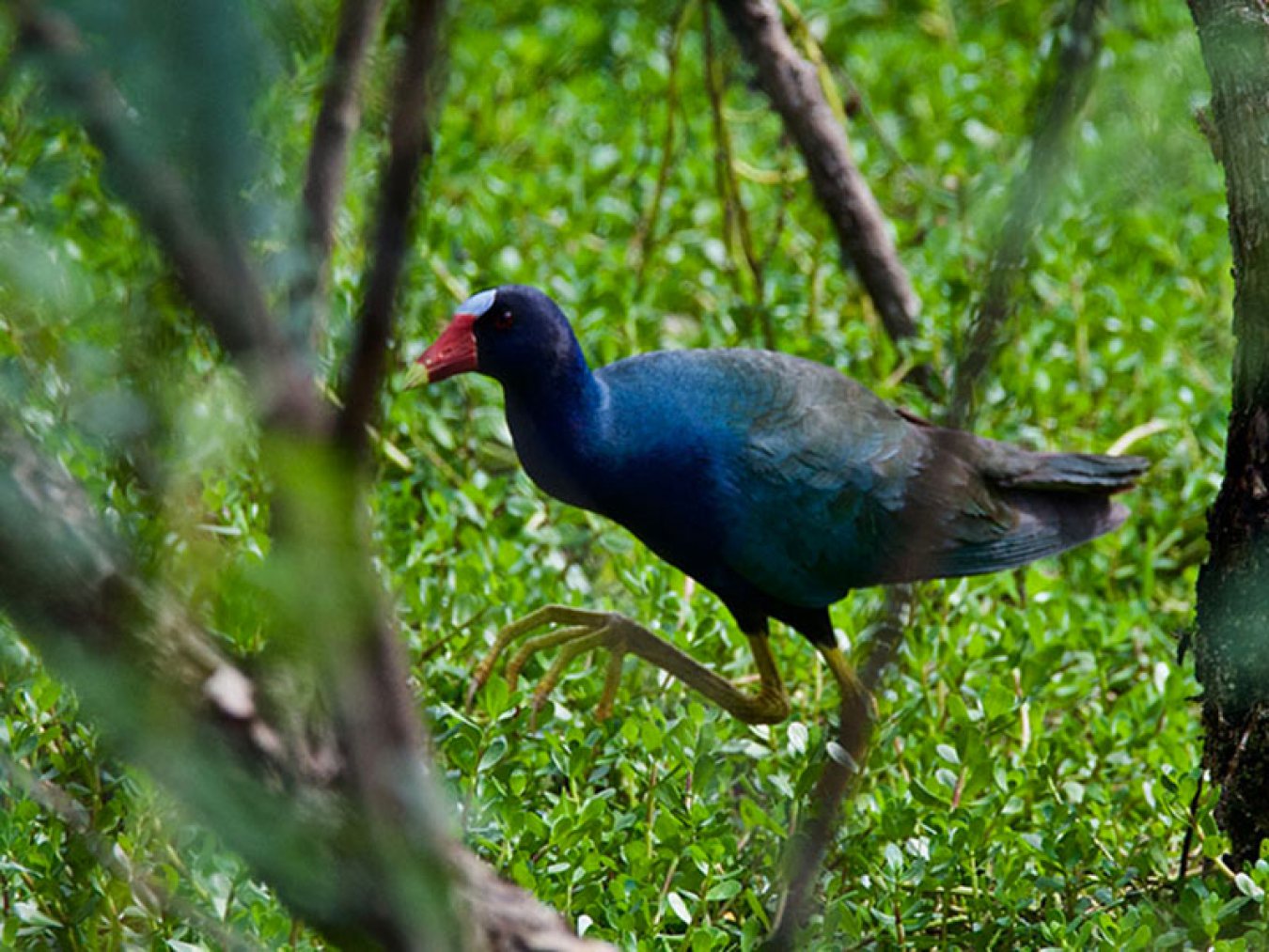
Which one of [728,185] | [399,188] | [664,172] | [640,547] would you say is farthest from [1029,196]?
[664,172]

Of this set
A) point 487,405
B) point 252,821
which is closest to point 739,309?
point 487,405

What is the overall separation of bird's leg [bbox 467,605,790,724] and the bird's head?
0.41 metres

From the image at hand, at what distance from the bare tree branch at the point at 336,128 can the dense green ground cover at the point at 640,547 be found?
0.12ft

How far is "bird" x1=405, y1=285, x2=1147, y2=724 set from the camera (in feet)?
9.05

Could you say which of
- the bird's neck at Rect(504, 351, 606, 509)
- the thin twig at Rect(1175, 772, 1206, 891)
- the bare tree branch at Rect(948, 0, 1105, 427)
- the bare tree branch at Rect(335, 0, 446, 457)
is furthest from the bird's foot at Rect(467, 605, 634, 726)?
the bare tree branch at Rect(335, 0, 446, 457)

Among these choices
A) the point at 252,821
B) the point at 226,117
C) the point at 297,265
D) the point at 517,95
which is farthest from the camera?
the point at 517,95

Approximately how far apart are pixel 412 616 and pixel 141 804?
86 centimetres

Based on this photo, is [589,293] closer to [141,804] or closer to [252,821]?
[141,804]

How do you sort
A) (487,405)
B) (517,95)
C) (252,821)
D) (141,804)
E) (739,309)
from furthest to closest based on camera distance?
(517,95) → (739,309) → (487,405) → (141,804) → (252,821)

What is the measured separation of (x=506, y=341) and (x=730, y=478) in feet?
1.35

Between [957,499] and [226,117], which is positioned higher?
[226,117]

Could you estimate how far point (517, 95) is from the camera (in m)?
5.24

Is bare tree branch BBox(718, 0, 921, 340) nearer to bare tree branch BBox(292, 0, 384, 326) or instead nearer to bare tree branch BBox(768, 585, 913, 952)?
bare tree branch BBox(768, 585, 913, 952)

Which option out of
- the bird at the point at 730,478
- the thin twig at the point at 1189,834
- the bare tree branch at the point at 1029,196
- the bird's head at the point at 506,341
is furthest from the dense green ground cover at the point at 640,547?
the bare tree branch at the point at 1029,196
